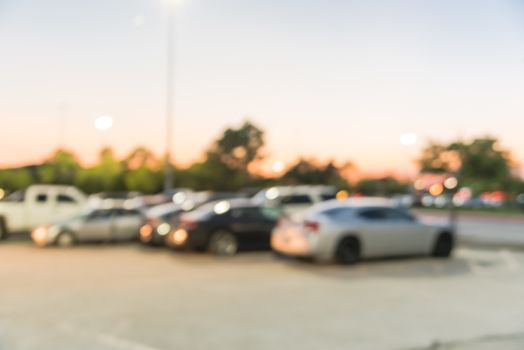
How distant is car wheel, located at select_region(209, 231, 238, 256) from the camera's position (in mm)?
13875

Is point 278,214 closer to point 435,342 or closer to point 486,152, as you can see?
point 435,342

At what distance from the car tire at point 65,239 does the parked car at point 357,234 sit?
6888mm

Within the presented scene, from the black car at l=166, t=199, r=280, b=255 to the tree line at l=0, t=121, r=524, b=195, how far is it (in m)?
26.6

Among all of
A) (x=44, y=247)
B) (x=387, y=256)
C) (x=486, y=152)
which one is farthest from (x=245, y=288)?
(x=486, y=152)

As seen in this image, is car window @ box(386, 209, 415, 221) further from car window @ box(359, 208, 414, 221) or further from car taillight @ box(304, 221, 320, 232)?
car taillight @ box(304, 221, 320, 232)

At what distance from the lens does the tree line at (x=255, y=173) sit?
149 feet

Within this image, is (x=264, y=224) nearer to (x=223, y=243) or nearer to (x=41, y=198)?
(x=223, y=243)

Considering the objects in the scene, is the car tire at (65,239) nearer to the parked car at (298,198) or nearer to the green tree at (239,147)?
the parked car at (298,198)

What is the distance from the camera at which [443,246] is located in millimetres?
13211

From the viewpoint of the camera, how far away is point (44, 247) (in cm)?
1572

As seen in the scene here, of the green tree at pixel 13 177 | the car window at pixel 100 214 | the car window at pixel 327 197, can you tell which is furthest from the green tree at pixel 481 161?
the green tree at pixel 13 177

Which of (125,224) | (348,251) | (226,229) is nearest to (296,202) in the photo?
(226,229)

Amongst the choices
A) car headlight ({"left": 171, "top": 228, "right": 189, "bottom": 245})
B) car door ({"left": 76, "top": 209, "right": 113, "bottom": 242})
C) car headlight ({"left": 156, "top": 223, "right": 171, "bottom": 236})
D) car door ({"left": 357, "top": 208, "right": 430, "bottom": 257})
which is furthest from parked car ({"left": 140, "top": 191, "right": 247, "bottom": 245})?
car door ({"left": 357, "top": 208, "right": 430, "bottom": 257})

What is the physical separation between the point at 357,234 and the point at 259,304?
15.5ft
